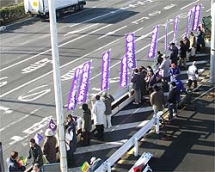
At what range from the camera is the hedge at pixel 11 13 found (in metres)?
35.1

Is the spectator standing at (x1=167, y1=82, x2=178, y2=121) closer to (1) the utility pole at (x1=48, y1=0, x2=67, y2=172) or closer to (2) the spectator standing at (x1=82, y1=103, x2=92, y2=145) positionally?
(2) the spectator standing at (x1=82, y1=103, x2=92, y2=145)

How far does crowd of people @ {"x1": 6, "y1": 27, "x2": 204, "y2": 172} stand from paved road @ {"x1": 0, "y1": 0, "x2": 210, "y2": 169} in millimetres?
2170

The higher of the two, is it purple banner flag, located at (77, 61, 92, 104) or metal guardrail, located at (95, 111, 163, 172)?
purple banner flag, located at (77, 61, 92, 104)

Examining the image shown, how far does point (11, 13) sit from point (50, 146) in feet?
77.0

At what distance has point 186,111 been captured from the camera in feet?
62.0

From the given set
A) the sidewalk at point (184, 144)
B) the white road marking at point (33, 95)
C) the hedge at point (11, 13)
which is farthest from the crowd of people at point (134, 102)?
the hedge at point (11, 13)

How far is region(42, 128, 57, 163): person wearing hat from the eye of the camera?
14.2 meters

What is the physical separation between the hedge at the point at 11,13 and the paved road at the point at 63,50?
83 centimetres

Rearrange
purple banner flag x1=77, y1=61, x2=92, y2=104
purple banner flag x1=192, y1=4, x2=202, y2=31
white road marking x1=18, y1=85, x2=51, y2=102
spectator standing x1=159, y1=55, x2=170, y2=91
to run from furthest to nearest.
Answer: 1. purple banner flag x1=192, y1=4, x2=202, y2=31
2. white road marking x1=18, y1=85, x2=51, y2=102
3. spectator standing x1=159, y1=55, x2=170, y2=91
4. purple banner flag x1=77, y1=61, x2=92, y2=104

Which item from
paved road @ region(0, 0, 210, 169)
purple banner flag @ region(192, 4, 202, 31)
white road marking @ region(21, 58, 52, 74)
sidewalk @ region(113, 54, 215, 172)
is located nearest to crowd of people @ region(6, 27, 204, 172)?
sidewalk @ region(113, 54, 215, 172)

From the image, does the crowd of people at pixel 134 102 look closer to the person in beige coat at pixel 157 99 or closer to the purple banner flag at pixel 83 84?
the person in beige coat at pixel 157 99

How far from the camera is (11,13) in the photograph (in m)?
36.0

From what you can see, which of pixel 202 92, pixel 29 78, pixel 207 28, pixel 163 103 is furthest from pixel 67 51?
pixel 163 103

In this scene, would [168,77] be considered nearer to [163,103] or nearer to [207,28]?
[163,103]
